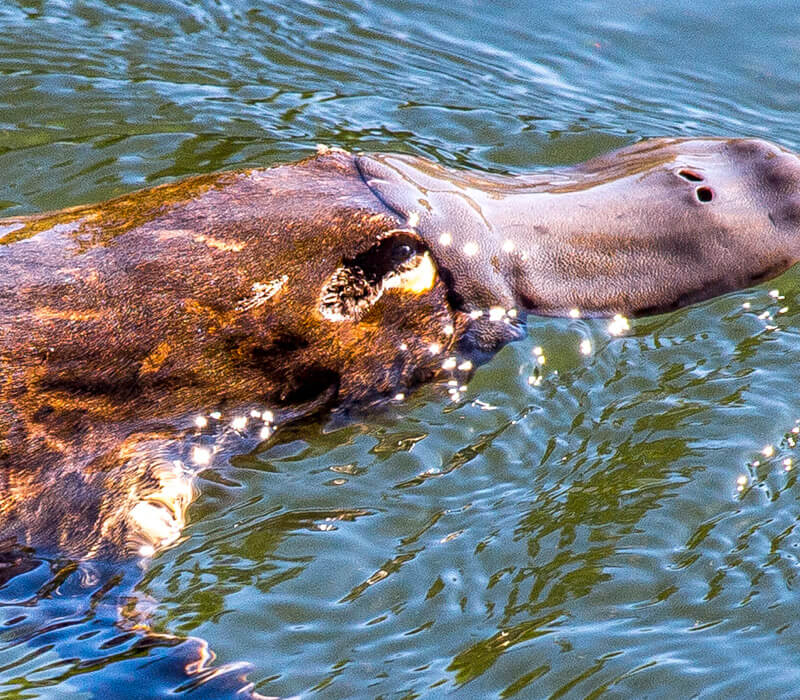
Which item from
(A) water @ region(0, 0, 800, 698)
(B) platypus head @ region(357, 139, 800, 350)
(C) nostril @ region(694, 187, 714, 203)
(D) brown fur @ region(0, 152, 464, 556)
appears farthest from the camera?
(C) nostril @ region(694, 187, 714, 203)

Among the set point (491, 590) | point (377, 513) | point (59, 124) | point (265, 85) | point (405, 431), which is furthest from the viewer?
point (265, 85)

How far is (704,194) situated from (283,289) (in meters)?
1.75

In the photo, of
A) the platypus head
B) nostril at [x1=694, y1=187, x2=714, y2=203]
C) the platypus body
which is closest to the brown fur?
the platypus body

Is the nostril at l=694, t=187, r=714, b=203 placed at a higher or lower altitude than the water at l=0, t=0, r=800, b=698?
higher

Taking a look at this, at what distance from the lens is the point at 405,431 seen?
14.4ft

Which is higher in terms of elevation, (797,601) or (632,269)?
(632,269)

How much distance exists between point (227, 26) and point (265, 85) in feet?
2.15

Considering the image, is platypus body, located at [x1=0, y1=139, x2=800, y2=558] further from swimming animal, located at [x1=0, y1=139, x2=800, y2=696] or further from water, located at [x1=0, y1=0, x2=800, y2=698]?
water, located at [x1=0, y1=0, x2=800, y2=698]

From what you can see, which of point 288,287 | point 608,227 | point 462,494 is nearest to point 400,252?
point 288,287

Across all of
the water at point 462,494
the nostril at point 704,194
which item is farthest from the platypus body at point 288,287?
the water at point 462,494

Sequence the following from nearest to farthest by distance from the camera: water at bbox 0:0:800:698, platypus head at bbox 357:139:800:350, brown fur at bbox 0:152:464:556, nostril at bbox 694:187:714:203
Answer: water at bbox 0:0:800:698, brown fur at bbox 0:152:464:556, platypus head at bbox 357:139:800:350, nostril at bbox 694:187:714:203

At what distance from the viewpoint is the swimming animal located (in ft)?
12.1

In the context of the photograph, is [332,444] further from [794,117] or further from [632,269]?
[794,117]

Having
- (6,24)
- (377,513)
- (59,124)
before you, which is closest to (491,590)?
(377,513)
